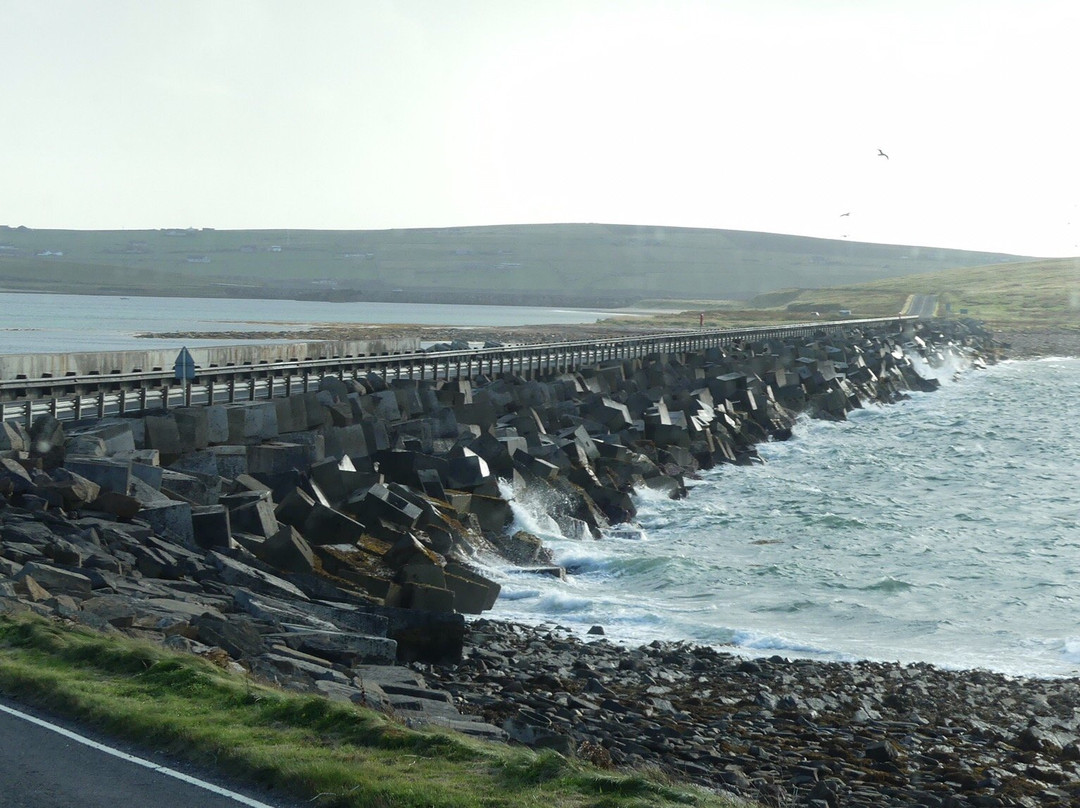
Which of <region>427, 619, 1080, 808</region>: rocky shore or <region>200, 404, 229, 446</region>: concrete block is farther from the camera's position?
<region>200, 404, 229, 446</region>: concrete block

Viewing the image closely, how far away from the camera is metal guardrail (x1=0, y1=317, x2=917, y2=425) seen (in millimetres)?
25469

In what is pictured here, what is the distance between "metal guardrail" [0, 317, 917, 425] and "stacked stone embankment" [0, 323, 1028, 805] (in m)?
1.71

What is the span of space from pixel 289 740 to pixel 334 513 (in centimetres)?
1033

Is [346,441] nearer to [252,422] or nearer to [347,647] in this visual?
[252,422]

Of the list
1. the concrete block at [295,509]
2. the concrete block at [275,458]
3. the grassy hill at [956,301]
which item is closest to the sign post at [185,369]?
the concrete block at [275,458]

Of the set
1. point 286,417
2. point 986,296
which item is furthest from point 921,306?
point 286,417

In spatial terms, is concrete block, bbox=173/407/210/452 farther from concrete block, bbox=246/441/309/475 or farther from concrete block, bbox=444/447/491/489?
concrete block, bbox=444/447/491/489

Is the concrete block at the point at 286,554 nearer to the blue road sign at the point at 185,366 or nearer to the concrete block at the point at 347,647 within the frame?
the concrete block at the point at 347,647

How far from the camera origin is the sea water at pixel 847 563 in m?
18.4

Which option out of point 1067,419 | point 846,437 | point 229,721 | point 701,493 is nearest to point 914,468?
point 846,437

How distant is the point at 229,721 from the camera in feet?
28.3

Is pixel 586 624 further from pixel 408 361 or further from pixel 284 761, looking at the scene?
pixel 408 361

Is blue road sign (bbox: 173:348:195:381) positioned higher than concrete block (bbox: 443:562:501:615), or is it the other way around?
blue road sign (bbox: 173:348:195:381)

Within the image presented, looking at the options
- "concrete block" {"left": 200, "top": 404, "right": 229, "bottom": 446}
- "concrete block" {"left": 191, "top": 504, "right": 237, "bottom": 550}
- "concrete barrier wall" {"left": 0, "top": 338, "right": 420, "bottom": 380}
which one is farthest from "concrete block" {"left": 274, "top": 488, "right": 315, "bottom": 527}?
"concrete barrier wall" {"left": 0, "top": 338, "right": 420, "bottom": 380}
